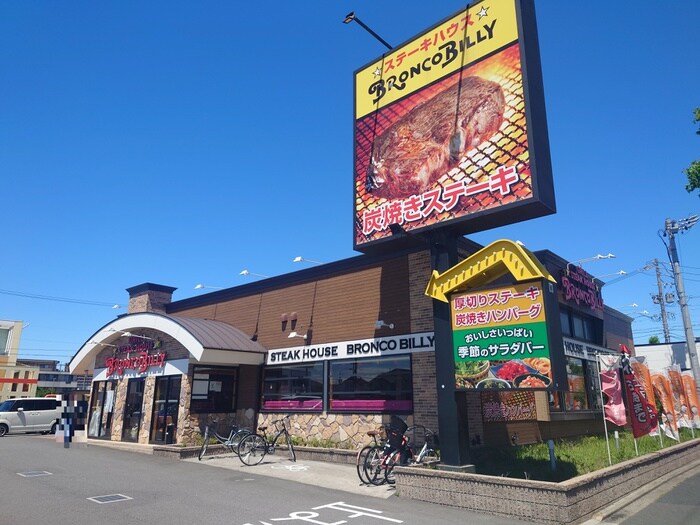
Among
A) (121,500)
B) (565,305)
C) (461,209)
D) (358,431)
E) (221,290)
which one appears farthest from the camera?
(221,290)

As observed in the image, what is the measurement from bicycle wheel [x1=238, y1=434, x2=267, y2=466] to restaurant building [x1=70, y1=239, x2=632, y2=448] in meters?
2.06

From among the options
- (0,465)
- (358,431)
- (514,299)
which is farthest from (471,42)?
(0,465)

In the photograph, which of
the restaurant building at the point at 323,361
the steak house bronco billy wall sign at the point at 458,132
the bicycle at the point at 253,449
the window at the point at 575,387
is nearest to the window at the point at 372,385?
the restaurant building at the point at 323,361

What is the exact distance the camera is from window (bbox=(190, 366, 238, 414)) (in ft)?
57.8

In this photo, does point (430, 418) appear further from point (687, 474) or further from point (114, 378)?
point (114, 378)

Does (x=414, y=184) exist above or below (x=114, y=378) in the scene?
above

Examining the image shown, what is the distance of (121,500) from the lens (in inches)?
362

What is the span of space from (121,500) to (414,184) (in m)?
9.35

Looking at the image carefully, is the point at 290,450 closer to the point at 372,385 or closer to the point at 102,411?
the point at 372,385

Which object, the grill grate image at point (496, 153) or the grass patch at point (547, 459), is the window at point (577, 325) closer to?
the grass patch at point (547, 459)

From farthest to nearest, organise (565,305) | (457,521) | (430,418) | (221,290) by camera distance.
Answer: (221,290)
(565,305)
(430,418)
(457,521)

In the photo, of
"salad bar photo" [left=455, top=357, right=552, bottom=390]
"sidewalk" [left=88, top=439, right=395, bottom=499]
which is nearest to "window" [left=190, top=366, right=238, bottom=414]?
"sidewalk" [left=88, top=439, right=395, bottom=499]

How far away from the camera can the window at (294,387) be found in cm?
1647

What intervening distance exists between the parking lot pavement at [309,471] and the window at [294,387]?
6.41 feet
